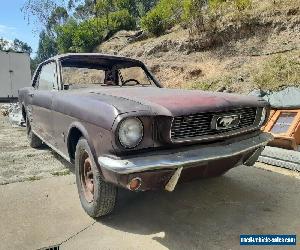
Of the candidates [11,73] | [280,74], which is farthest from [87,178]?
[11,73]

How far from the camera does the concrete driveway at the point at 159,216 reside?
113 inches

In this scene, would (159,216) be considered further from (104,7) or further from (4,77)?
(104,7)

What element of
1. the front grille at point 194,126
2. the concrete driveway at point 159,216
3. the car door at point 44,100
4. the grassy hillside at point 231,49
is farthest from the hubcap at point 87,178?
the grassy hillside at point 231,49

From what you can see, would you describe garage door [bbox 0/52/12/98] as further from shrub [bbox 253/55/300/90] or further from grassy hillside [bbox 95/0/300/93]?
shrub [bbox 253/55/300/90]

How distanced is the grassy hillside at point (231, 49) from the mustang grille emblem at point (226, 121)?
17.8 feet

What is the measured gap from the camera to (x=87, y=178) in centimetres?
346

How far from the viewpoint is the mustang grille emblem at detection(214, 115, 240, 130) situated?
3.11 meters

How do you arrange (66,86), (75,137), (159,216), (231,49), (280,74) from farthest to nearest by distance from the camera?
(231,49) → (280,74) → (66,86) → (75,137) → (159,216)

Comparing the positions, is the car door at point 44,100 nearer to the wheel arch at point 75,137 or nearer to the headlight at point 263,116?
the wheel arch at point 75,137

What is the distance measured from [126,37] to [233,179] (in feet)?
60.2

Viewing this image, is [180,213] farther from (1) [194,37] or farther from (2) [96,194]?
(1) [194,37]

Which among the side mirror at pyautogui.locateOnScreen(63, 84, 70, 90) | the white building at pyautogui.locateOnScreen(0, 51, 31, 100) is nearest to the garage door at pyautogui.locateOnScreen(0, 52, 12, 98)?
the white building at pyautogui.locateOnScreen(0, 51, 31, 100)

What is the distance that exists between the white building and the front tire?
57.0 ft

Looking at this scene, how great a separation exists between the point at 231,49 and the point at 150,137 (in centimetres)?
1097
